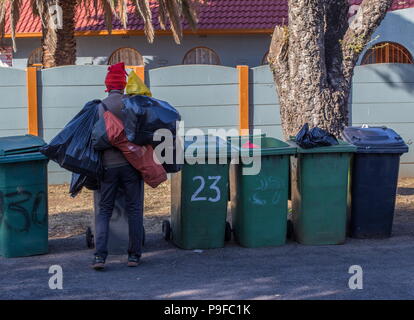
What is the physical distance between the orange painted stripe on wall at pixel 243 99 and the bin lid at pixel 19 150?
5.54 m

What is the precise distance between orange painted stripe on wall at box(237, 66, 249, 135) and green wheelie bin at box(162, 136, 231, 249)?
4.84 meters

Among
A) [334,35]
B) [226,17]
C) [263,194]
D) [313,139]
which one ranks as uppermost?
[226,17]

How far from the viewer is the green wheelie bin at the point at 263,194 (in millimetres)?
7816

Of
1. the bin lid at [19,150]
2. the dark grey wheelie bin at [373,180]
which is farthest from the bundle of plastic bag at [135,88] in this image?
the dark grey wheelie bin at [373,180]

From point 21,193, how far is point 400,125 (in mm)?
7737

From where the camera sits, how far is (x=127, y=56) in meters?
23.0

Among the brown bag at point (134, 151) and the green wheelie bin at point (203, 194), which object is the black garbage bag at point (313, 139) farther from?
the brown bag at point (134, 151)

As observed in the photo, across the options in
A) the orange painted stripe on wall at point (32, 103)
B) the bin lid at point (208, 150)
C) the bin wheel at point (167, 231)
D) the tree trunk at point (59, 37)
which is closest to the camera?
the bin lid at point (208, 150)

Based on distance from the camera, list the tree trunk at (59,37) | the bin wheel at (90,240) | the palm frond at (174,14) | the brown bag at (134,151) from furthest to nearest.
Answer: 1. the palm frond at (174,14)
2. the tree trunk at (59,37)
3. the bin wheel at (90,240)
4. the brown bag at (134,151)

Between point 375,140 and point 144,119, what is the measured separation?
8.97ft

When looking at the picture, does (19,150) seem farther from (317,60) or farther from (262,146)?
(317,60)

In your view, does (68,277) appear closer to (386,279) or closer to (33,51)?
(386,279)

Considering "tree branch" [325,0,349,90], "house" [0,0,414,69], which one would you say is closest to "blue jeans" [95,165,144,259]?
"tree branch" [325,0,349,90]

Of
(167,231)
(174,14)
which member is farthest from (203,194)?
(174,14)
